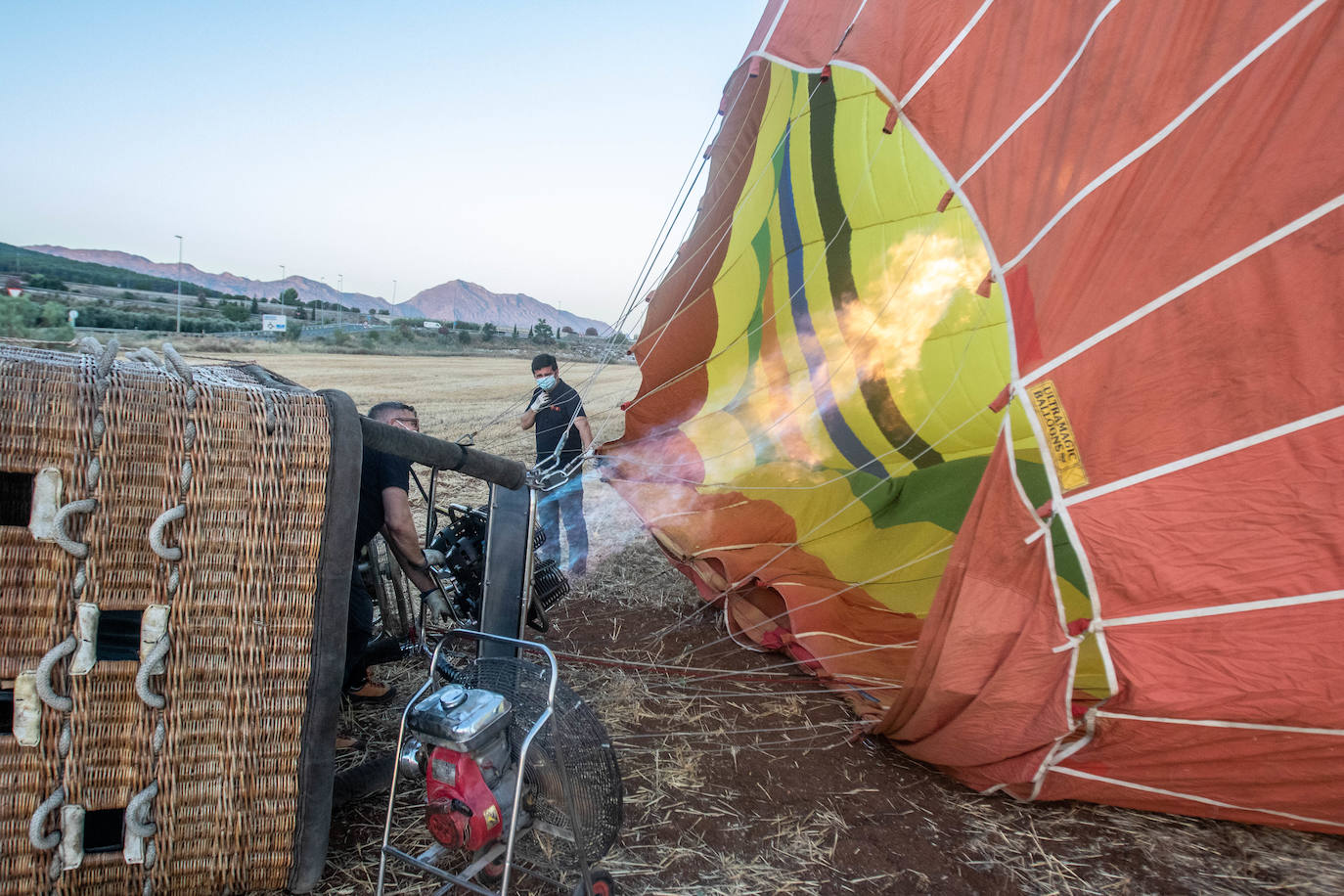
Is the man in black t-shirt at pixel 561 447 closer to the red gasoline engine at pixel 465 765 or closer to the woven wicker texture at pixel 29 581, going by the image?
the red gasoline engine at pixel 465 765

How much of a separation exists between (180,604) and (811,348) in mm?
3709

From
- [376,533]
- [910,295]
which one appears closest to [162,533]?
[376,533]

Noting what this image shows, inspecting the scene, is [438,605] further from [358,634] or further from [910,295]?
[910,295]

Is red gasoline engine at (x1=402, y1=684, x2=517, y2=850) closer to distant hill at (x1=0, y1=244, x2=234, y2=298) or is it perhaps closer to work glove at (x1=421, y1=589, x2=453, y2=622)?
work glove at (x1=421, y1=589, x2=453, y2=622)

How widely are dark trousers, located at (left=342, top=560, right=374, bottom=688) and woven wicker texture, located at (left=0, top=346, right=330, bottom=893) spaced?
115cm

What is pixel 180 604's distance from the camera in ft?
5.90

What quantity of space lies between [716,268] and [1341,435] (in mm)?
3704

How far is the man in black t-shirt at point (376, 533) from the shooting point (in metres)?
2.97

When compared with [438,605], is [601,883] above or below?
below

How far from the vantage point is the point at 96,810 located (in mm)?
1762

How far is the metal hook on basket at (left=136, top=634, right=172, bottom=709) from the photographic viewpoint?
1.76 m

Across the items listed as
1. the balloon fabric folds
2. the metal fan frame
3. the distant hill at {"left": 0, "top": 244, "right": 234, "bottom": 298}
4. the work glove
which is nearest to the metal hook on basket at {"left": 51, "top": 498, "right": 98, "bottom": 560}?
the metal fan frame

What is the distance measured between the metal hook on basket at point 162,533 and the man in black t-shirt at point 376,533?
1094mm

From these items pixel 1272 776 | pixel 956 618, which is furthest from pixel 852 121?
pixel 1272 776
